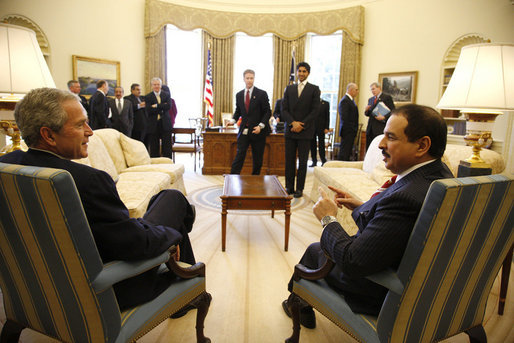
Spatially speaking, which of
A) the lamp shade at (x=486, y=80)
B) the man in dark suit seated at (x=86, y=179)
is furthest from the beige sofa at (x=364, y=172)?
the man in dark suit seated at (x=86, y=179)

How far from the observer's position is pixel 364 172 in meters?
4.39

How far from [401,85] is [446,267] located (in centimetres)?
774

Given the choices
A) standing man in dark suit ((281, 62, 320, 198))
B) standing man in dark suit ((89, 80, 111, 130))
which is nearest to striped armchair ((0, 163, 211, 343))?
standing man in dark suit ((281, 62, 320, 198))

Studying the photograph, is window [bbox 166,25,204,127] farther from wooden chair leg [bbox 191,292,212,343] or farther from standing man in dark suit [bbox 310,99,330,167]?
wooden chair leg [bbox 191,292,212,343]

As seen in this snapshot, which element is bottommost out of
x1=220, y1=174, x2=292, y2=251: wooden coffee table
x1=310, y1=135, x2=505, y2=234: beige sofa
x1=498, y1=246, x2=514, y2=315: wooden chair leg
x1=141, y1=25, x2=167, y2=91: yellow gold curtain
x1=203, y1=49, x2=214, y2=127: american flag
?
x1=498, y1=246, x2=514, y2=315: wooden chair leg

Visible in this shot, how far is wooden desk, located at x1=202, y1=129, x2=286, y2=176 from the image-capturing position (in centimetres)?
646

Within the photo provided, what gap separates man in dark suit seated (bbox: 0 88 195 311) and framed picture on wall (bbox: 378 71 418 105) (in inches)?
305

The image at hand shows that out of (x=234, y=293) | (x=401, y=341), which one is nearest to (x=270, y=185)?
(x=234, y=293)

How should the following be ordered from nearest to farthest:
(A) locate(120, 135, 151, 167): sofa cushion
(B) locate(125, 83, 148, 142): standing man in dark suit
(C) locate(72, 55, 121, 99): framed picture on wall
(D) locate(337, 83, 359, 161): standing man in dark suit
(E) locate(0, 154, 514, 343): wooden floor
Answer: (E) locate(0, 154, 514, 343): wooden floor → (A) locate(120, 135, 151, 167): sofa cushion → (B) locate(125, 83, 148, 142): standing man in dark suit → (D) locate(337, 83, 359, 161): standing man in dark suit → (C) locate(72, 55, 121, 99): framed picture on wall

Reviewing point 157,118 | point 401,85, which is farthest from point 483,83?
point 401,85

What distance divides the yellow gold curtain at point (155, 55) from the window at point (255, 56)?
1.99 m

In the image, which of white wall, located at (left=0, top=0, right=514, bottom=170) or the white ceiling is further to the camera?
the white ceiling

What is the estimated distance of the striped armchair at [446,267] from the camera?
1.11 meters

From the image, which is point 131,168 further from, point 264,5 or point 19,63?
point 264,5
